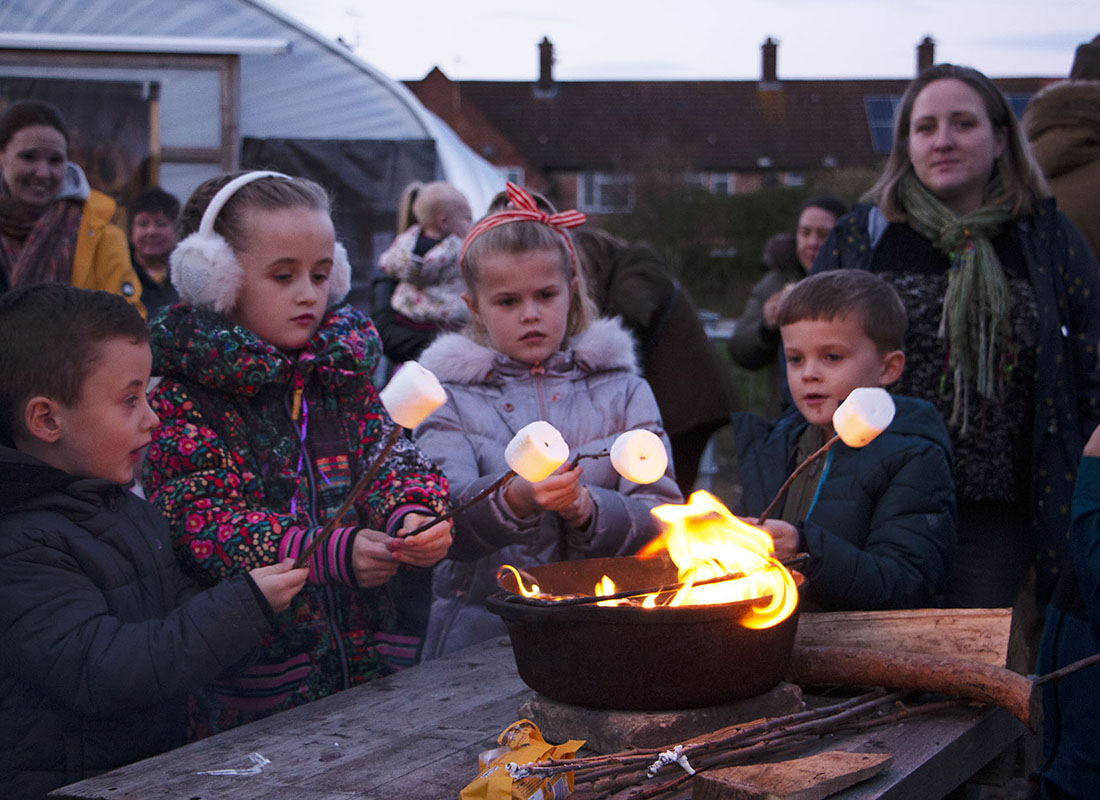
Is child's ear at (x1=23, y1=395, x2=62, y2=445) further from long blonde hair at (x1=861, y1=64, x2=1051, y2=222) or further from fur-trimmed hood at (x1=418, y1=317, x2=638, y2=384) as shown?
long blonde hair at (x1=861, y1=64, x2=1051, y2=222)

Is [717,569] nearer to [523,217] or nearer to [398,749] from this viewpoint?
[398,749]

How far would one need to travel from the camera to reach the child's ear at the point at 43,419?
2.15 metres

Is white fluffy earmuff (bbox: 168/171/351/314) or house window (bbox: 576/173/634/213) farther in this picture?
house window (bbox: 576/173/634/213)

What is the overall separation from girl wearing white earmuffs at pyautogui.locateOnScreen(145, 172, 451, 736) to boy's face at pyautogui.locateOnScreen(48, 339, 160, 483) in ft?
0.76

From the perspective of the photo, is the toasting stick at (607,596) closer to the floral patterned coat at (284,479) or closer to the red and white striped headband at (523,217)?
the floral patterned coat at (284,479)

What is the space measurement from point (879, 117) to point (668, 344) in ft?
102

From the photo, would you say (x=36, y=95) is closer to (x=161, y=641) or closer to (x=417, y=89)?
(x=161, y=641)

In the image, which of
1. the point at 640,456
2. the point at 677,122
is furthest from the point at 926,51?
the point at 640,456

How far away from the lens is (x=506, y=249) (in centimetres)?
308

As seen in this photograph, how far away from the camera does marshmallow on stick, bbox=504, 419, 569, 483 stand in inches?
71.5

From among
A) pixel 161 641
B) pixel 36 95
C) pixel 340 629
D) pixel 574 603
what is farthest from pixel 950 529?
pixel 36 95

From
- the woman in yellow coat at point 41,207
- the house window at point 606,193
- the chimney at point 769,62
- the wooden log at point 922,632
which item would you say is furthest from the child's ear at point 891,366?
the chimney at point 769,62

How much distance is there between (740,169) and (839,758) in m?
33.6

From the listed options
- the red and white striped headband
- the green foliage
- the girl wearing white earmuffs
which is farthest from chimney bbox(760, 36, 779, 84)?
the girl wearing white earmuffs
